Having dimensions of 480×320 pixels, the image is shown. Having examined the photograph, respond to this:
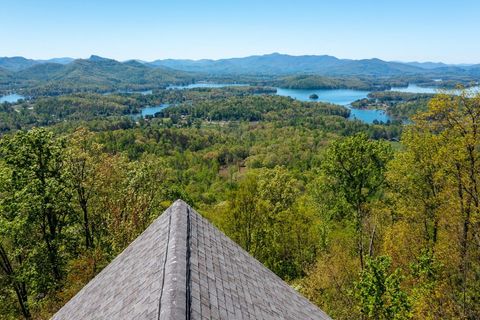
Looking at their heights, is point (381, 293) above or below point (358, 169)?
below

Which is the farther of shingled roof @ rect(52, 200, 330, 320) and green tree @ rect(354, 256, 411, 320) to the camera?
green tree @ rect(354, 256, 411, 320)

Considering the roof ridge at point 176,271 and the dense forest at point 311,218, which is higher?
the roof ridge at point 176,271

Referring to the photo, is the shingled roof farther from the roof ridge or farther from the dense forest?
the dense forest

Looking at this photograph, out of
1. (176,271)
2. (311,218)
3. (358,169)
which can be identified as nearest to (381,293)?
(176,271)

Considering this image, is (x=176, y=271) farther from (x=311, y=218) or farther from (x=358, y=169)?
(x=311, y=218)

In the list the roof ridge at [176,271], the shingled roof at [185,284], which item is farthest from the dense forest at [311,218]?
the roof ridge at [176,271]

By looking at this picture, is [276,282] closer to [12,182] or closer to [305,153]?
[12,182]

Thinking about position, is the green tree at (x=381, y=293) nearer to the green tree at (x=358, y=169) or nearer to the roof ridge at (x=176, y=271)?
the roof ridge at (x=176, y=271)

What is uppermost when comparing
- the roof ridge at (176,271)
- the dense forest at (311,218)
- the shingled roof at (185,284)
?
the roof ridge at (176,271)

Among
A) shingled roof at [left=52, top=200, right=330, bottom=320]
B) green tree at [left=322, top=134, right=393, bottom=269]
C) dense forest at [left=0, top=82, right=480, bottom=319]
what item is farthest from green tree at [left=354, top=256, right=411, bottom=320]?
green tree at [left=322, top=134, right=393, bottom=269]
